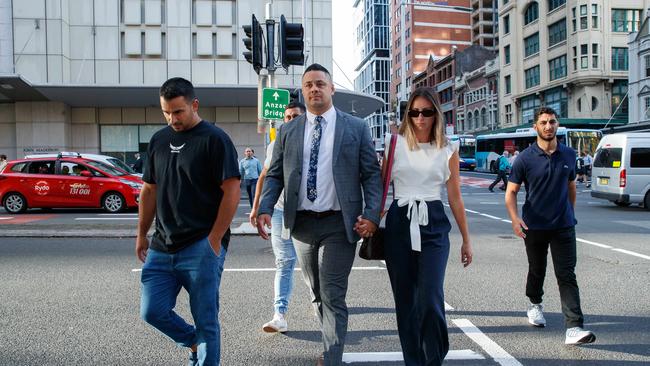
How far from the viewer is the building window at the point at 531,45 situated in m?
58.1

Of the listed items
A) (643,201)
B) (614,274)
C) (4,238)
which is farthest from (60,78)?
(614,274)

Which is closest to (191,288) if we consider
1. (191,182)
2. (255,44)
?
(191,182)

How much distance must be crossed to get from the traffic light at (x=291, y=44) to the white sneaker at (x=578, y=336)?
6.83 metres

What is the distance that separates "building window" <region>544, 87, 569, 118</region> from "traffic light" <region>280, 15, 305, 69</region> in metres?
46.5

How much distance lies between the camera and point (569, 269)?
4742 mm

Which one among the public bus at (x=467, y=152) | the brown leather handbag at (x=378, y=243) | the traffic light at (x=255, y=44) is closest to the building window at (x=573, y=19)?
the public bus at (x=467, y=152)

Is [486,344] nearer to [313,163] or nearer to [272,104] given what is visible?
[313,163]

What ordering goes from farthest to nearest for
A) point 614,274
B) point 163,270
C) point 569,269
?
point 614,274 < point 569,269 < point 163,270

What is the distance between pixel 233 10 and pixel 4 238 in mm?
21194

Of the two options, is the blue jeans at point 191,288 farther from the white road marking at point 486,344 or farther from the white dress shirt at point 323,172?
the white road marking at point 486,344

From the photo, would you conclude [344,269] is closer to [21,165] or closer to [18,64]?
[21,165]

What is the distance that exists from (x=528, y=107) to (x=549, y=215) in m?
58.1

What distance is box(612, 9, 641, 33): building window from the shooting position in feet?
164

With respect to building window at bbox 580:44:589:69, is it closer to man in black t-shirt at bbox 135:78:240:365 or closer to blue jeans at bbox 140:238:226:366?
man in black t-shirt at bbox 135:78:240:365
